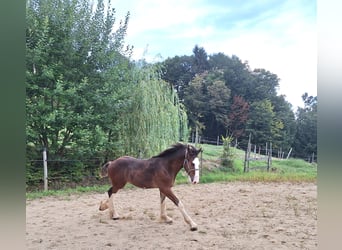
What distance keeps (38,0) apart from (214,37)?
1.26m

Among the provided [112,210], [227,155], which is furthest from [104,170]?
[227,155]

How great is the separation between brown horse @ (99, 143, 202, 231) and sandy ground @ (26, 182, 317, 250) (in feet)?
0.39

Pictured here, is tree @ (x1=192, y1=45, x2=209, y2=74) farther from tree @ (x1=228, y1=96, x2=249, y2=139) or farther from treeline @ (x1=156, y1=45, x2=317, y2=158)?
tree @ (x1=228, y1=96, x2=249, y2=139)

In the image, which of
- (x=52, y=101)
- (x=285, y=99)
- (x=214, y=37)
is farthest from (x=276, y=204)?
(x=52, y=101)

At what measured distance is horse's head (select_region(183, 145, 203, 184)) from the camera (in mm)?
2004

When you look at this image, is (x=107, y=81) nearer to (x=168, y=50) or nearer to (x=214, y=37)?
(x=168, y=50)

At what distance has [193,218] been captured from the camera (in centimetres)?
225

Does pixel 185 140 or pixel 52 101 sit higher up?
pixel 52 101

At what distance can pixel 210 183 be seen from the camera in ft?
8.26

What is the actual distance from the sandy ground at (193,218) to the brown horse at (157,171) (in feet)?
0.39

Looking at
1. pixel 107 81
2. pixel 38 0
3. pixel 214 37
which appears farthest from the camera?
pixel 107 81

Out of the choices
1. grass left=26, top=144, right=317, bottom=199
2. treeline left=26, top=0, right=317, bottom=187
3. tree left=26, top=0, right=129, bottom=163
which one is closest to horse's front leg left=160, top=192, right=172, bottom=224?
grass left=26, top=144, right=317, bottom=199
